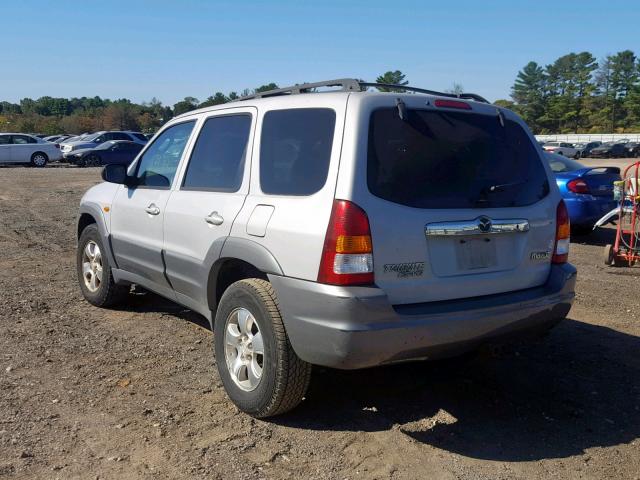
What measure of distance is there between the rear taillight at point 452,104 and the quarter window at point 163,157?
6.73ft

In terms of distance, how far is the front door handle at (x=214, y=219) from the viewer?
4.15 m

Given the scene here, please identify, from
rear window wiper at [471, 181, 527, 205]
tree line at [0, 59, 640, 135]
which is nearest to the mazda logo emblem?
rear window wiper at [471, 181, 527, 205]

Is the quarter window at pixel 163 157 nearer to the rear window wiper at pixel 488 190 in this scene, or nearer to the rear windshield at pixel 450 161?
the rear windshield at pixel 450 161

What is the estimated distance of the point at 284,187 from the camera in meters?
3.76

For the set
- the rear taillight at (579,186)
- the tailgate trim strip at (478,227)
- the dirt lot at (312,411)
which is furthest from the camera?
the rear taillight at (579,186)

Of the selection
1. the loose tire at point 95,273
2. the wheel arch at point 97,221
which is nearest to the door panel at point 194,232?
the wheel arch at point 97,221

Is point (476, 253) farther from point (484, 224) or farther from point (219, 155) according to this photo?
point (219, 155)

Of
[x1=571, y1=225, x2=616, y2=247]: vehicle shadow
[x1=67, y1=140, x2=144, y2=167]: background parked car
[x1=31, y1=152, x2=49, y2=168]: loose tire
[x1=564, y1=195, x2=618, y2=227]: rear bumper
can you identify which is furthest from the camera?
[x1=67, y1=140, x2=144, y2=167]: background parked car

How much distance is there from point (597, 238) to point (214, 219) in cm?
862

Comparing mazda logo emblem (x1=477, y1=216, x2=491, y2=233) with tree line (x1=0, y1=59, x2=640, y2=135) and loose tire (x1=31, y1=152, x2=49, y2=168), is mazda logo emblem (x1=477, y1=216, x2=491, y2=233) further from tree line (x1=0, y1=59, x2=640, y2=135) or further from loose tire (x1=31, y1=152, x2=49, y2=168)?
tree line (x1=0, y1=59, x2=640, y2=135)

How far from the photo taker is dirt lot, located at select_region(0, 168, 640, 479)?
3.41m

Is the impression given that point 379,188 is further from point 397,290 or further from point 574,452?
point 574,452

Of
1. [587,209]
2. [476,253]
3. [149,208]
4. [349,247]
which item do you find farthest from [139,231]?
[587,209]

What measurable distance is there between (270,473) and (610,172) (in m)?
Result: 9.25
